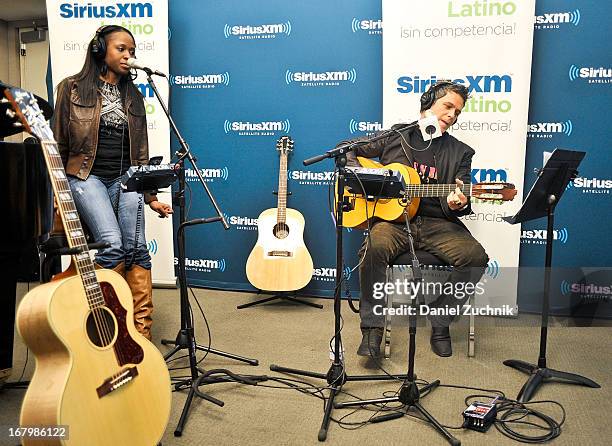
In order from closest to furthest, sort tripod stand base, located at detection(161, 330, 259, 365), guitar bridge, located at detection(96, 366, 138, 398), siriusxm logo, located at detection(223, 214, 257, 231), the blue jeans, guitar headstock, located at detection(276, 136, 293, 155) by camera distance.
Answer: guitar bridge, located at detection(96, 366, 138, 398) → tripod stand base, located at detection(161, 330, 259, 365) → the blue jeans → guitar headstock, located at detection(276, 136, 293, 155) → siriusxm logo, located at detection(223, 214, 257, 231)

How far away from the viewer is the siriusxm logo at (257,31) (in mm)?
4172

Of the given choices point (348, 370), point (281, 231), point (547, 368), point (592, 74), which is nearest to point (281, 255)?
point (281, 231)

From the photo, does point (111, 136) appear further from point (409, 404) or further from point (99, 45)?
point (409, 404)

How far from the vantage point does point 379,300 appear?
10.5 ft

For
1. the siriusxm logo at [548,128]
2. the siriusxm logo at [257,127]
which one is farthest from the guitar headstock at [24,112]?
the siriusxm logo at [548,128]

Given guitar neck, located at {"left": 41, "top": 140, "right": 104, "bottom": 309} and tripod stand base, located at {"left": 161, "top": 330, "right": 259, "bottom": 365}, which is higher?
guitar neck, located at {"left": 41, "top": 140, "right": 104, "bottom": 309}

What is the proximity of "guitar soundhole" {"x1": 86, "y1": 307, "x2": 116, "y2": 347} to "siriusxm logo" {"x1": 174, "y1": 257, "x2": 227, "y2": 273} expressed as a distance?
266cm

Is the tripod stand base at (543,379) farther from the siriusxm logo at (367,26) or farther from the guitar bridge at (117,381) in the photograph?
the siriusxm logo at (367,26)

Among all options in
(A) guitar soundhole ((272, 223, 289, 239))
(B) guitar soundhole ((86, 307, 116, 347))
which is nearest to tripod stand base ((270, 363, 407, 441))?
(B) guitar soundhole ((86, 307, 116, 347))

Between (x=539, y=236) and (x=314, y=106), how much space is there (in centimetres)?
192

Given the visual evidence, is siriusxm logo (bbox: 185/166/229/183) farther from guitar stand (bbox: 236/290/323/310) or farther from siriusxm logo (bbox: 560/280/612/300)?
siriusxm logo (bbox: 560/280/612/300)

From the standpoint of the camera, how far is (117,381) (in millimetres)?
1808

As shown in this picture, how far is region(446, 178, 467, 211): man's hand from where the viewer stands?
3.06 metres

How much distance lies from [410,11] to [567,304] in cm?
233
